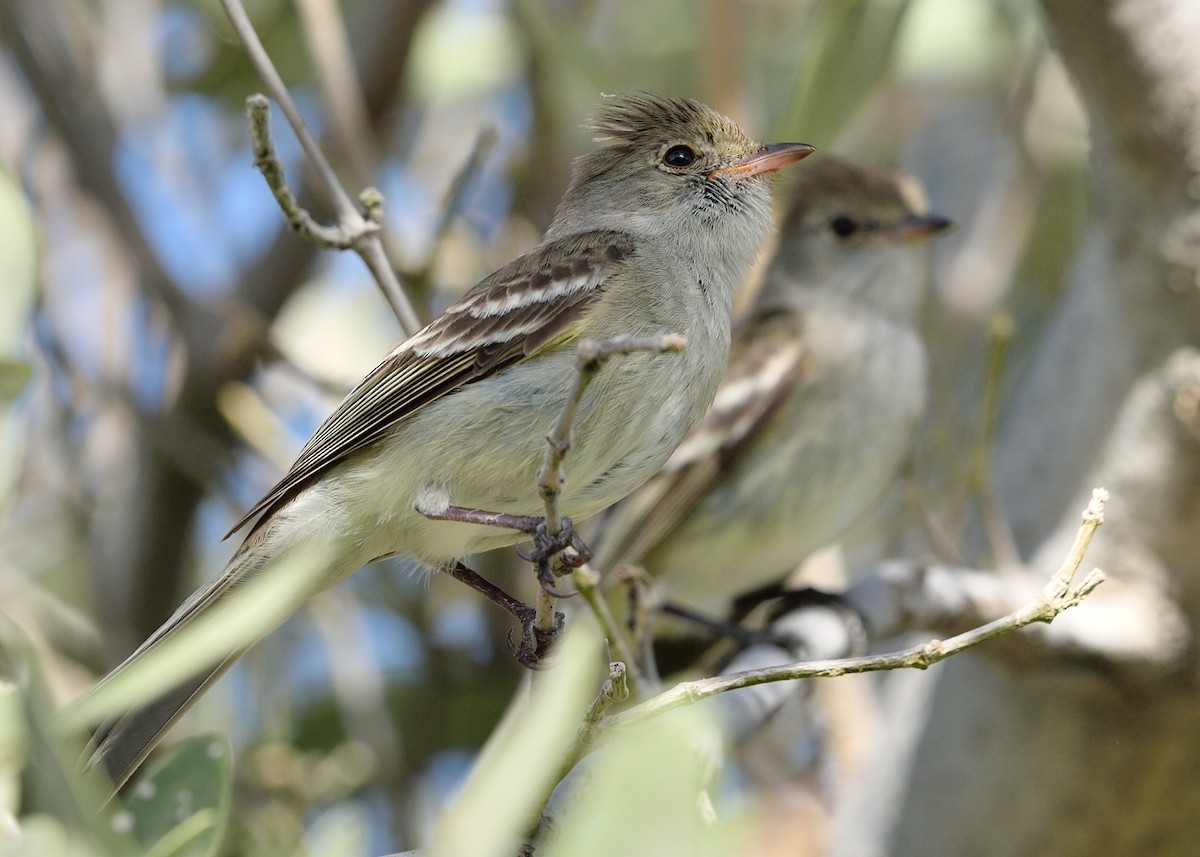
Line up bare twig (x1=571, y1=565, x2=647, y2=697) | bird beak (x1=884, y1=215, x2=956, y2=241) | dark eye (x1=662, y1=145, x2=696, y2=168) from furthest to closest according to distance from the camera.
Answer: bird beak (x1=884, y1=215, x2=956, y2=241), dark eye (x1=662, y1=145, x2=696, y2=168), bare twig (x1=571, y1=565, x2=647, y2=697)

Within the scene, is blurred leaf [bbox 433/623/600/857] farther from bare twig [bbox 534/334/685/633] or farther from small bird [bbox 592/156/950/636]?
small bird [bbox 592/156/950/636]

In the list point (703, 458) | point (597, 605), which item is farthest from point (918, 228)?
point (597, 605)

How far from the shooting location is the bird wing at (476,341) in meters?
2.79

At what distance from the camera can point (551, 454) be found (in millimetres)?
1920

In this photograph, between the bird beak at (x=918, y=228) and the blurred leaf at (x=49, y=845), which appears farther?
the bird beak at (x=918, y=228)

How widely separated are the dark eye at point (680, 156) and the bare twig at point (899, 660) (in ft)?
5.43

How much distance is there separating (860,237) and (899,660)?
119 inches

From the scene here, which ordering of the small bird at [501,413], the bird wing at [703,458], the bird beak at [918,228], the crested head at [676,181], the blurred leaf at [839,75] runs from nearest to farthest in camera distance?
the small bird at [501,413] → the crested head at [676,181] → the blurred leaf at [839,75] → the bird wing at [703,458] → the bird beak at [918,228]

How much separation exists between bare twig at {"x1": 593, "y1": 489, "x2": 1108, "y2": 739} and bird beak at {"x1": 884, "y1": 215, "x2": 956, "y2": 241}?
103 inches

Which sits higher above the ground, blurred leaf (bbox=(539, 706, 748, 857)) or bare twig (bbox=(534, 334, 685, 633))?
bare twig (bbox=(534, 334, 685, 633))

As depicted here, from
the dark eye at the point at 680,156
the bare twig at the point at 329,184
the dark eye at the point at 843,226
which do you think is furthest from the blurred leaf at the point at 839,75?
the bare twig at the point at 329,184

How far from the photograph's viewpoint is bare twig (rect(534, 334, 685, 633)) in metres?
1.70

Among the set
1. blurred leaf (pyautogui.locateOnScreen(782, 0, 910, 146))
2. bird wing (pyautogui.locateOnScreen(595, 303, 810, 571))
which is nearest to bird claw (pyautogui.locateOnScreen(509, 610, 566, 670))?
bird wing (pyautogui.locateOnScreen(595, 303, 810, 571))

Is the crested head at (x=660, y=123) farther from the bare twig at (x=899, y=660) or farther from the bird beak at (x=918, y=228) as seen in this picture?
the bare twig at (x=899, y=660)
